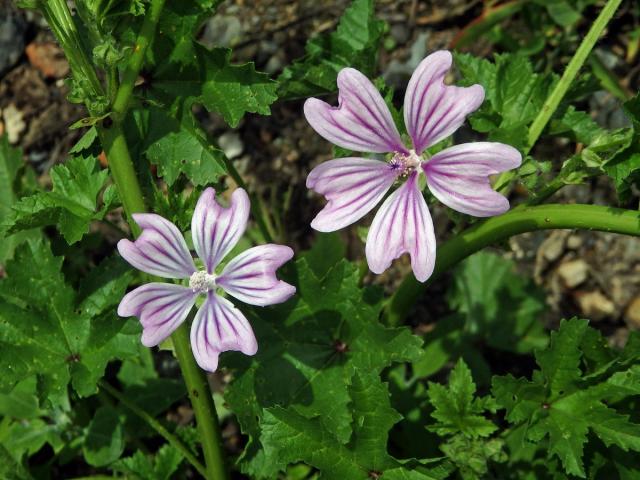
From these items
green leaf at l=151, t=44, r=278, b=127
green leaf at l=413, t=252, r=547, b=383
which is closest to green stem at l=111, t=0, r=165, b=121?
green leaf at l=151, t=44, r=278, b=127

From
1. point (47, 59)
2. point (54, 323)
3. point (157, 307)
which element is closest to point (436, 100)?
point (157, 307)

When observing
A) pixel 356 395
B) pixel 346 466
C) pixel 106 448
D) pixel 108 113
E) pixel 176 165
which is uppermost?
pixel 108 113

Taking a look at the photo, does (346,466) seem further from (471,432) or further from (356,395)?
(471,432)

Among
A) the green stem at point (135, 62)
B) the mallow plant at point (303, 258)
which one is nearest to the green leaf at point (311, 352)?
the mallow plant at point (303, 258)

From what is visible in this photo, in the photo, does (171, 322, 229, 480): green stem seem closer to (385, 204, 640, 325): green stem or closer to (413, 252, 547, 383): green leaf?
(385, 204, 640, 325): green stem

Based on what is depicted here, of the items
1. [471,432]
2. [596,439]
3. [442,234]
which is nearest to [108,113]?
[471,432]

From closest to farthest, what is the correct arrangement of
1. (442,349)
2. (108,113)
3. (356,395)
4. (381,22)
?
(108,113), (356,395), (381,22), (442,349)

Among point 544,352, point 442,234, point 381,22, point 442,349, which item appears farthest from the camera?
point 442,234
